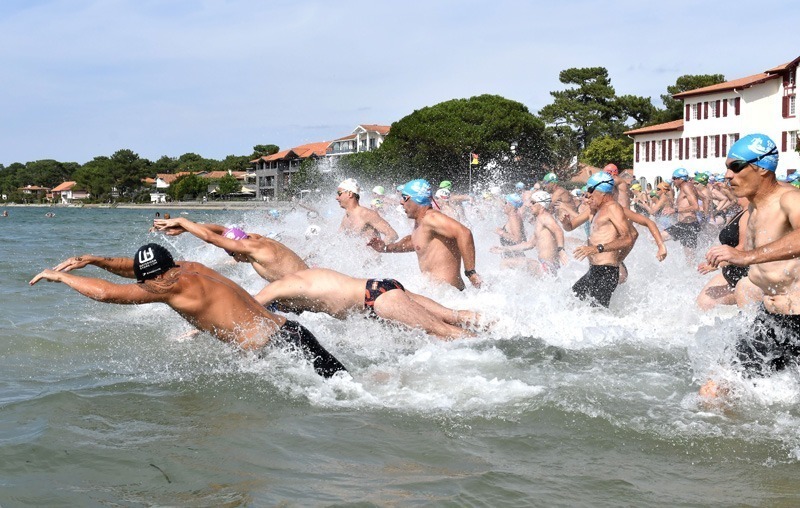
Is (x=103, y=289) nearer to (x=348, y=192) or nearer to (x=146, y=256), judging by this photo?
(x=146, y=256)

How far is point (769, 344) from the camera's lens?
4.74 metres

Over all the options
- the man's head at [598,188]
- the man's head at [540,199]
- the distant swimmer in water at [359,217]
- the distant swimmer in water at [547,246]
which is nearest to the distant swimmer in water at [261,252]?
the distant swimmer in water at [359,217]

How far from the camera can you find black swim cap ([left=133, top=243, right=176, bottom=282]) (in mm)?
5168

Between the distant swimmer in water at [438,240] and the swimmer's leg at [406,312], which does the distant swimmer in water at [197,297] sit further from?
the distant swimmer in water at [438,240]

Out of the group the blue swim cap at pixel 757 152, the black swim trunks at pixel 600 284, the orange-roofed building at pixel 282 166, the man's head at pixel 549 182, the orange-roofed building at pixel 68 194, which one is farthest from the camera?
the orange-roofed building at pixel 68 194

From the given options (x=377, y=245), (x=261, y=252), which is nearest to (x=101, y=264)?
(x=261, y=252)

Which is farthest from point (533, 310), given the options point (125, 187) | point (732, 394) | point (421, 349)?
point (125, 187)

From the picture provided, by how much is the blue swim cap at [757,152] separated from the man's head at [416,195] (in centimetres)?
353

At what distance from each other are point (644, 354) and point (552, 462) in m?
3.14

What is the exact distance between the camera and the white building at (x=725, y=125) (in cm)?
4494

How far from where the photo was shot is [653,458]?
4.46m

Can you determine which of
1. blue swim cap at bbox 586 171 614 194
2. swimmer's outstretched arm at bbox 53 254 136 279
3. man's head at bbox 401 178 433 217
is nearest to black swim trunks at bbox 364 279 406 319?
man's head at bbox 401 178 433 217

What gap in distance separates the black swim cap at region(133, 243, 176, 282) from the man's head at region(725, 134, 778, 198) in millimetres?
3423

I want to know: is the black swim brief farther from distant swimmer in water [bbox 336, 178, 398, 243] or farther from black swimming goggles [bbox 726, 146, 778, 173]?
distant swimmer in water [bbox 336, 178, 398, 243]
